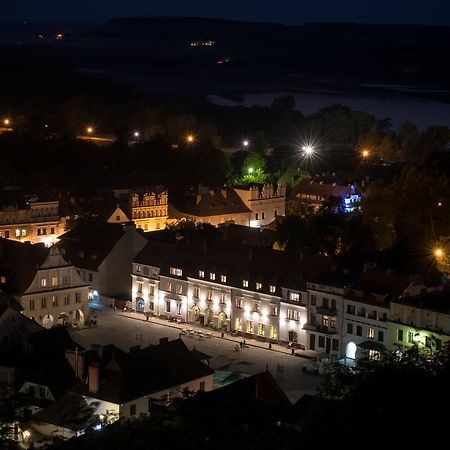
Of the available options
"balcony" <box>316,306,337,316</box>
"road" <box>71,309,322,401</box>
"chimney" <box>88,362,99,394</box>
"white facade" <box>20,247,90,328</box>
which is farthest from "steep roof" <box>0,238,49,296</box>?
"chimney" <box>88,362,99,394</box>

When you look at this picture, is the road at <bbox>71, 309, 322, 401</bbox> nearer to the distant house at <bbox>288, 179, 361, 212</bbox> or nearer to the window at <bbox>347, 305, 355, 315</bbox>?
the window at <bbox>347, 305, 355, 315</bbox>

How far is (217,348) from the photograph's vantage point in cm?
3578

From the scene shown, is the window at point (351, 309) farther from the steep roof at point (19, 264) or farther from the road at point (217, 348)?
the steep roof at point (19, 264)

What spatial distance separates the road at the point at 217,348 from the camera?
106ft

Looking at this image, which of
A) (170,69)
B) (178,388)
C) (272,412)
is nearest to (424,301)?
(178,388)

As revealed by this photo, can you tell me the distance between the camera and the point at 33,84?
390 ft

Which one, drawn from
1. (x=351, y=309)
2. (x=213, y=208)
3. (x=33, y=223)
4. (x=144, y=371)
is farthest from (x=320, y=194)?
(x=144, y=371)

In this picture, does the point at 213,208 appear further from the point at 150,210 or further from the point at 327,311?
the point at 327,311

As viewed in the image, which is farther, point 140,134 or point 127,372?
point 140,134

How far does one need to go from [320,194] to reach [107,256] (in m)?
21.7

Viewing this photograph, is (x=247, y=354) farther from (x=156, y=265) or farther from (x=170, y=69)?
(x=170, y=69)

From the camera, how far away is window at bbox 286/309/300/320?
1438 inches

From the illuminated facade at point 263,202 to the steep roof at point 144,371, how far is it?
28128 mm

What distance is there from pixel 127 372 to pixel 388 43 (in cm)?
10043
